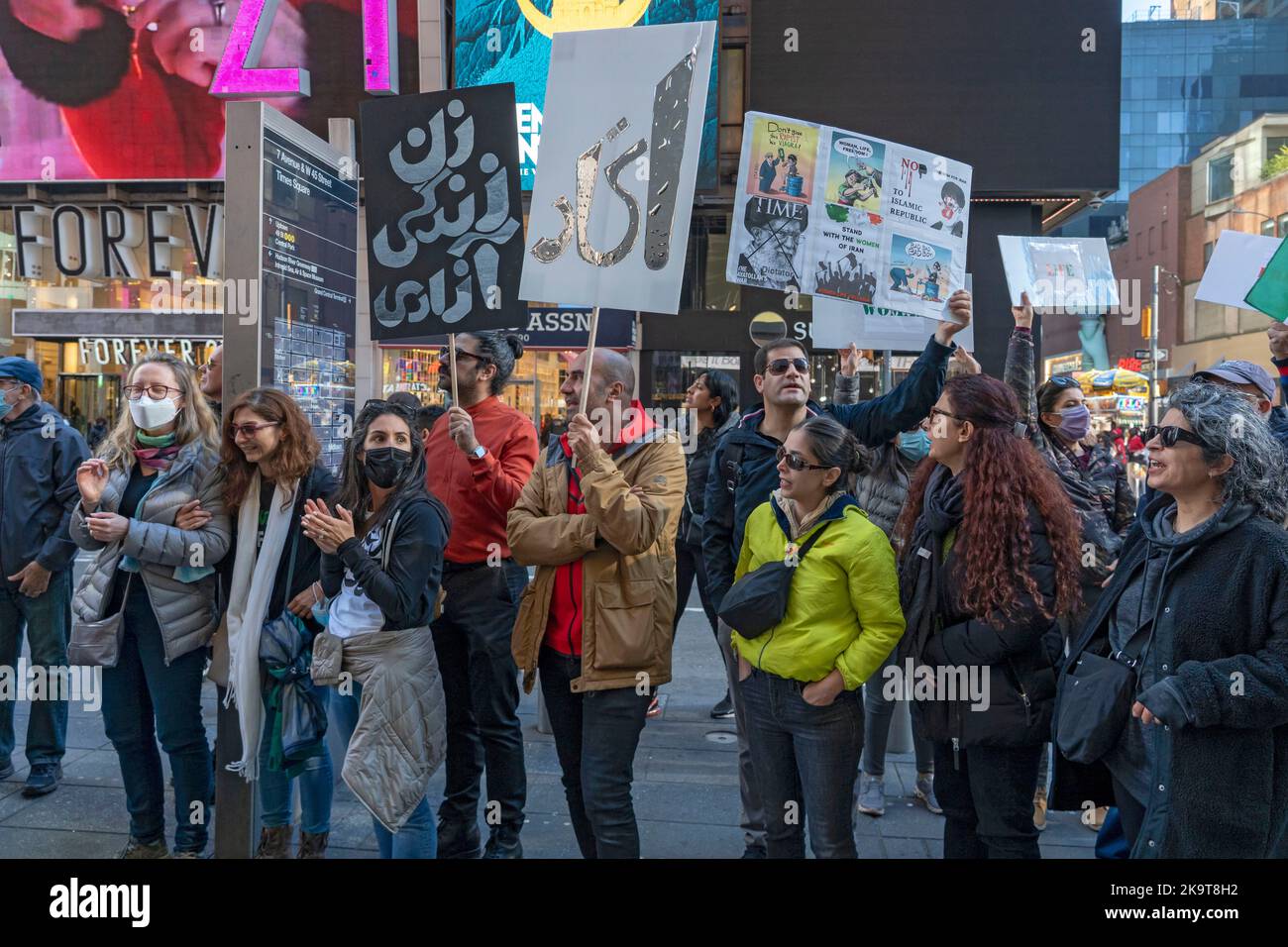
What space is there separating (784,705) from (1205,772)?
4.26 feet

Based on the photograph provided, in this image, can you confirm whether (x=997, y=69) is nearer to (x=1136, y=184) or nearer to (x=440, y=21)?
(x=440, y=21)

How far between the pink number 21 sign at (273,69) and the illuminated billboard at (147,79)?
A: 244 mm

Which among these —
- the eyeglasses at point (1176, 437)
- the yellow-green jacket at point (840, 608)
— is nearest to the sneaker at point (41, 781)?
the yellow-green jacket at point (840, 608)

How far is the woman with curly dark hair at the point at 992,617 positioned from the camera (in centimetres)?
328

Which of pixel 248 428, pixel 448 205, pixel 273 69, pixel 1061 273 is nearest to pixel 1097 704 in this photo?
pixel 248 428

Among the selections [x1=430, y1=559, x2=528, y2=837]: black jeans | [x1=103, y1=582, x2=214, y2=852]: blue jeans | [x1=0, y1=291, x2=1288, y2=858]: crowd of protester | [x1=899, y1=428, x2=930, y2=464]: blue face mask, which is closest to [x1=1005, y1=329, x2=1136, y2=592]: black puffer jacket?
[x1=0, y1=291, x2=1288, y2=858]: crowd of protester

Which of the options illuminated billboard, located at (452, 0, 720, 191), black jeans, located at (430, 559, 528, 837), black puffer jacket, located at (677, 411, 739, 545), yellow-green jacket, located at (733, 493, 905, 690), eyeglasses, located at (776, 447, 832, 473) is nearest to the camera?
yellow-green jacket, located at (733, 493, 905, 690)

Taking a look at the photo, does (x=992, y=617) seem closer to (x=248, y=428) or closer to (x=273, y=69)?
(x=248, y=428)

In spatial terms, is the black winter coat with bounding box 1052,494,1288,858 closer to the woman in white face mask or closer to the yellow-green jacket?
the yellow-green jacket

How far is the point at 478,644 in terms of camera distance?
4.27 m

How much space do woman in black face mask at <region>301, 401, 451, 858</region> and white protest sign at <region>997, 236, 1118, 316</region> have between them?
4140mm

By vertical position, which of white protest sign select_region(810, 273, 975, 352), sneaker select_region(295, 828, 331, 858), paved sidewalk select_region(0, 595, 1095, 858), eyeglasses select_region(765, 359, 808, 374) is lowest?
paved sidewalk select_region(0, 595, 1095, 858)

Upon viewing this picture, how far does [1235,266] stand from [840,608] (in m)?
3.61

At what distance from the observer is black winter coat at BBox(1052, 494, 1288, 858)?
2660 mm
